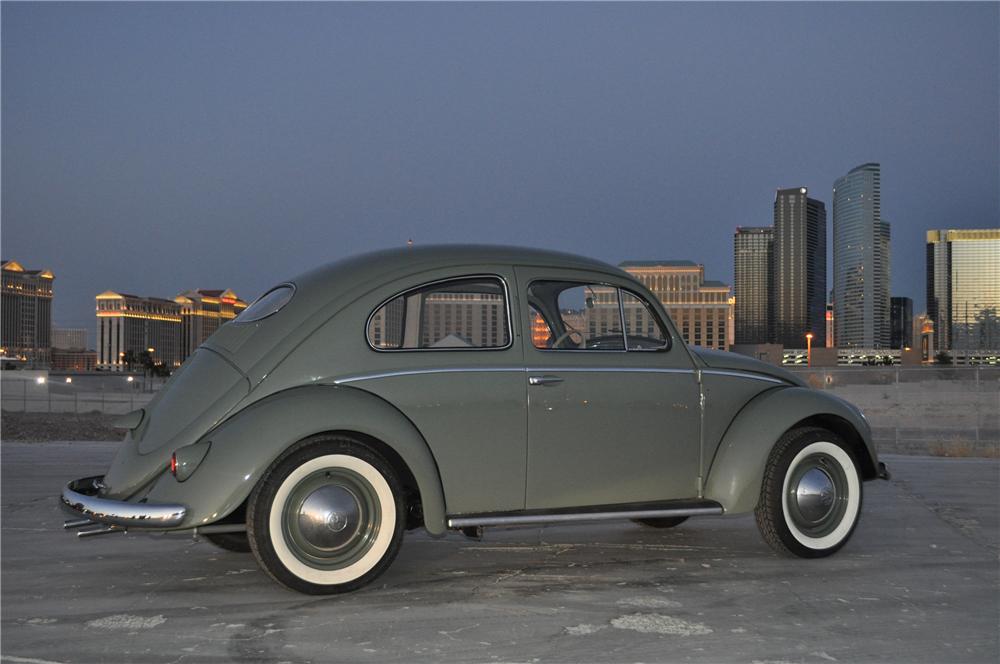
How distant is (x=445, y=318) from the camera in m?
4.96

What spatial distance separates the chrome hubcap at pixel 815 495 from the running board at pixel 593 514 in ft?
1.92

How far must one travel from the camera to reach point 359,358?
15.3 ft

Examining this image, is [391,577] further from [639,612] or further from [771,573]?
[771,573]

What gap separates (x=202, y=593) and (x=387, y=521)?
97 cm

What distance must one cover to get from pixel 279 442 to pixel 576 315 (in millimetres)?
1981

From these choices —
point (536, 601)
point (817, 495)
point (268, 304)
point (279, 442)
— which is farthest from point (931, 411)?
point (279, 442)

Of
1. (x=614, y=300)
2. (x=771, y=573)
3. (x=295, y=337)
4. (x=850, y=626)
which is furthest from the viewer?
(x=614, y=300)

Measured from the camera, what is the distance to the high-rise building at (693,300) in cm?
5201

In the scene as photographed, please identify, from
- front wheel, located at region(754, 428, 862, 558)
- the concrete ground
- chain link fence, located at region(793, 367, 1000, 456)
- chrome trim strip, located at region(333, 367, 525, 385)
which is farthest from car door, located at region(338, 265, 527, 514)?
chain link fence, located at region(793, 367, 1000, 456)

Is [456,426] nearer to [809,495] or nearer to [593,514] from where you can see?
[593,514]

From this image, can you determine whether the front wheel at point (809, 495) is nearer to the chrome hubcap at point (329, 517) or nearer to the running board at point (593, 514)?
the running board at point (593, 514)

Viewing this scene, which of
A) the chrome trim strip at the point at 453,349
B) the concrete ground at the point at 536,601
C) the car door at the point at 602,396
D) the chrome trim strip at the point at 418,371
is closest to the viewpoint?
the concrete ground at the point at 536,601

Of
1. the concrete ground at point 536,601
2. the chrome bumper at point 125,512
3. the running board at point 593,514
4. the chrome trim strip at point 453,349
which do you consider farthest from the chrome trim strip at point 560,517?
the chrome bumper at point 125,512

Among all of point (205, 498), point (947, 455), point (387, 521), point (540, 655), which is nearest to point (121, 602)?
point (205, 498)
